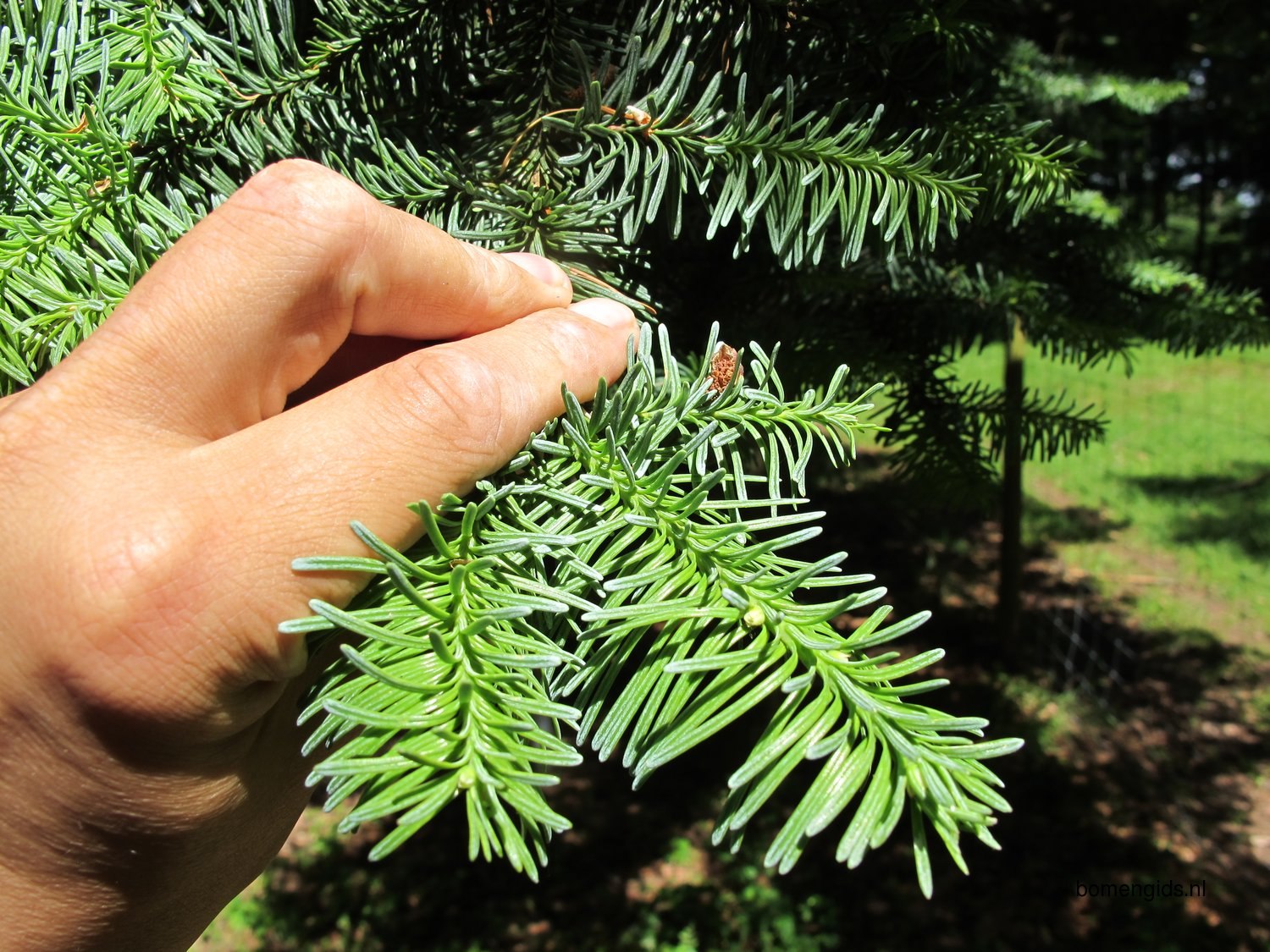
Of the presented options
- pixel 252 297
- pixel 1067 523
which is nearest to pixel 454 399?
pixel 252 297

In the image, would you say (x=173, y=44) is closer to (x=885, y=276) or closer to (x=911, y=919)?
(x=885, y=276)

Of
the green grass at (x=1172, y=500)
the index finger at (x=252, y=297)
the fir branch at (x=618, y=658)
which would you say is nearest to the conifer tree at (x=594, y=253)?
the fir branch at (x=618, y=658)

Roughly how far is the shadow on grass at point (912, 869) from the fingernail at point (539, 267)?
3535 millimetres

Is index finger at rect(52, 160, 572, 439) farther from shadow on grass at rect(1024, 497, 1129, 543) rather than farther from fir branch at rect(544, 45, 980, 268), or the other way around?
shadow on grass at rect(1024, 497, 1129, 543)

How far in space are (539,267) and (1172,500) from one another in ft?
26.3

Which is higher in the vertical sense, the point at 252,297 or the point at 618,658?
the point at 252,297

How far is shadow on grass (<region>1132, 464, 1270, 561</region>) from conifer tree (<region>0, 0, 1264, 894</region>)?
6.68 metres

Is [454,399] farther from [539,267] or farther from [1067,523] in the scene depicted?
[1067,523]

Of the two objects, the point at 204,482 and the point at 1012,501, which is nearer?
the point at 204,482

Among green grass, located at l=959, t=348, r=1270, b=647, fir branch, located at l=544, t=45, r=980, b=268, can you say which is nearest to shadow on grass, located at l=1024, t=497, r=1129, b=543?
green grass, located at l=959, t=348, r=1270, b=647

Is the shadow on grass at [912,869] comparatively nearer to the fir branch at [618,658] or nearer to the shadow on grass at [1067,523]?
the shadow on grass at [1067,523]

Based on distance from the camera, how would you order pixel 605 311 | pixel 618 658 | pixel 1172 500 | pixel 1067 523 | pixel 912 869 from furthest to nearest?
pixel 1172 500, pixel 1067 523, pixel 912 869, pixel 605 311, pixel 618 658

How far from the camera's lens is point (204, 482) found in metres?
0.60

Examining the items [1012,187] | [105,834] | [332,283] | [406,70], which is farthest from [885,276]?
[105,834]
